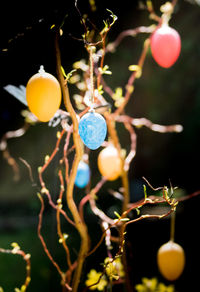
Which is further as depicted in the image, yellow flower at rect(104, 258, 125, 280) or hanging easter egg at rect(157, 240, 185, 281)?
hanging easter egg at rect(157, 240, 185, 281)

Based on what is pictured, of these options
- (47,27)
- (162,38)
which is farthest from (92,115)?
(162,38)

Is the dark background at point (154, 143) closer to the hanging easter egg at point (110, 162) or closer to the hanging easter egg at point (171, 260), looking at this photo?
the hanging easter egg at point (110, 162)

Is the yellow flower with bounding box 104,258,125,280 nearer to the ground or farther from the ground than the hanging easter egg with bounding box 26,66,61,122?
nearer to the ground

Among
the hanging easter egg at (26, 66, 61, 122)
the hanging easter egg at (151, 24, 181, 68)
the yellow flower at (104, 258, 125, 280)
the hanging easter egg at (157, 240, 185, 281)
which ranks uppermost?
the hanging easter egg at (151, 24, 181, 68)

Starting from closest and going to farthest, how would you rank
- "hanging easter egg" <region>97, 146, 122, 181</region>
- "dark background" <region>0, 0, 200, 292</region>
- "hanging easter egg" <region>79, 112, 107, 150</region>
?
"hanging easter egg" <region>79, 112, 107, 150</region>, "hanging easter egg" <region>97, 146, 122, 181</region>, "dark background" <region>0, 0, 200, 292</region>

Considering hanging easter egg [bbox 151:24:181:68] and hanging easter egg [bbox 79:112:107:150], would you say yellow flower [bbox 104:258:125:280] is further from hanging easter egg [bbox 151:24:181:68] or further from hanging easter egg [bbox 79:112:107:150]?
hanging easter egg [bbox 151:24:181:68]

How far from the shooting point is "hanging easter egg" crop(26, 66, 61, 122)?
2.35 feet

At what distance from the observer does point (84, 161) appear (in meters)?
1.30

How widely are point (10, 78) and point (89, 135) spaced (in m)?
0.38

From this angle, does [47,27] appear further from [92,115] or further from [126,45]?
[126,45]

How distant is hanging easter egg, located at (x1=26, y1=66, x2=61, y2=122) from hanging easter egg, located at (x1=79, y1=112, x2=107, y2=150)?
0.33 ft

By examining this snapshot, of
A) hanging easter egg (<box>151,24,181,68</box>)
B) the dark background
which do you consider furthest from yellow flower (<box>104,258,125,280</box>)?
the dark background

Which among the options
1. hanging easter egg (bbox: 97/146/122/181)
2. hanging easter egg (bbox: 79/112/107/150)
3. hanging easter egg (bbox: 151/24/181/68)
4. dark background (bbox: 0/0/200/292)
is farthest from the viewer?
dark background (bbox: 0/0/200/292)

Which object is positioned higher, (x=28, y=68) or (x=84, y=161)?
(x=28, y=68)
